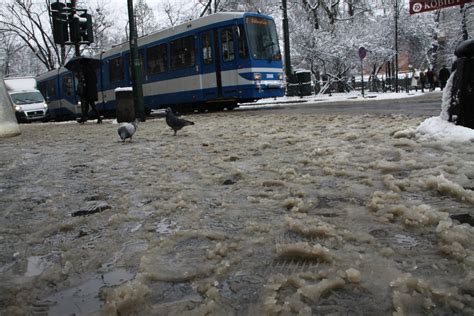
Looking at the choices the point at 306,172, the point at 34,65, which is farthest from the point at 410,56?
the point at 34,65

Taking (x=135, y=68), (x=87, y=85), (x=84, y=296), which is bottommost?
(x=84, y=296)

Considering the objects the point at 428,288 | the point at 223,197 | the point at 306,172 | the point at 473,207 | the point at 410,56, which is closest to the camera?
the point at 428,288

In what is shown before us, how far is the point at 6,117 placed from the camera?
2207mm

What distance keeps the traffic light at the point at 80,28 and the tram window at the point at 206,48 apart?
4.60 m

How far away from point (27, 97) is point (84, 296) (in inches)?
950

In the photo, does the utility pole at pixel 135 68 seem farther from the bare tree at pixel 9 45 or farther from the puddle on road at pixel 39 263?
the bare tree at pixel 9 45

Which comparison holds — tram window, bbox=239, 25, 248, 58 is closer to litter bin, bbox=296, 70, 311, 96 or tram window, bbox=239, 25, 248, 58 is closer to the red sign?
the red sign

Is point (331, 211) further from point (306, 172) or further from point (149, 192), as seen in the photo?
point (149, 192)

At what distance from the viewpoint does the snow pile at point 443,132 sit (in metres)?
4.28

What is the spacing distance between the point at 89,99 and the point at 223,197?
429 inches

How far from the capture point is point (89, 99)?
41.4ft

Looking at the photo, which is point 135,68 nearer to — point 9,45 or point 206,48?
point 206,48

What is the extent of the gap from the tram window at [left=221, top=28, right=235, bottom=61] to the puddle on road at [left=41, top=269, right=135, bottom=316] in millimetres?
13540

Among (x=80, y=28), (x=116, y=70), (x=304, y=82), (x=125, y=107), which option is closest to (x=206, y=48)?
(x=125, y=107)
